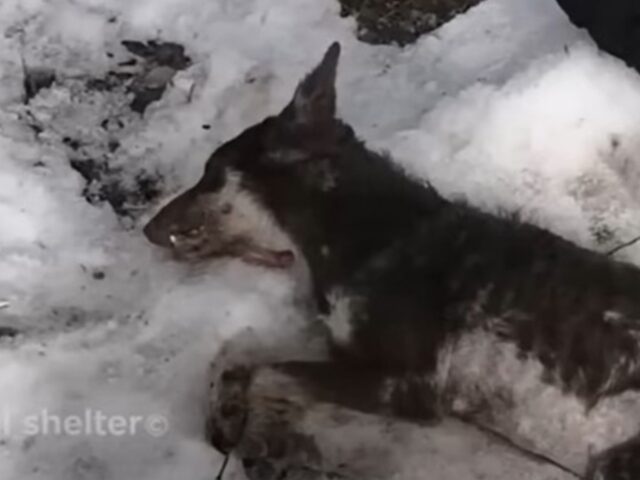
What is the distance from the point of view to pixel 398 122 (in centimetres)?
648

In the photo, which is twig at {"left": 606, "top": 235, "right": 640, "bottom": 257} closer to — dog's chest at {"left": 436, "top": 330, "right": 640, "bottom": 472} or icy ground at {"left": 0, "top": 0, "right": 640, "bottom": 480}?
icy ground at {"left": 0, "top": 0, "right": 640, "bottom": 480}

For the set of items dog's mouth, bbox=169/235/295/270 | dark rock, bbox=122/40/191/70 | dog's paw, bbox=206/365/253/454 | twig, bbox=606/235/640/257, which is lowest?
dog's paw, bbox=206/365/253/454

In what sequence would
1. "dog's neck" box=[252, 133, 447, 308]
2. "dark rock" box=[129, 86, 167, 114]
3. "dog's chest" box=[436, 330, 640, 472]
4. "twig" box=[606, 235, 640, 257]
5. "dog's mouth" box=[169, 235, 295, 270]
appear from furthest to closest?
"dark rock" box=[129, 86, 167, 114]
"twig" box=[606, 235, 640, 257]
"dog's mouth" box=[169, 235, 295, 270]
"dog's neck" box=[252, 133, 447, 308]
"dog's chest" box=[436, 330, 640, 472]

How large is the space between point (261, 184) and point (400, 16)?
53.1 inches

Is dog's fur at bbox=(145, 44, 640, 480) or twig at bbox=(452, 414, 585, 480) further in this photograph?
twig at bbox=(452, 414, 585, 480)

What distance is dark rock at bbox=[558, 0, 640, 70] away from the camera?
20.5 feet

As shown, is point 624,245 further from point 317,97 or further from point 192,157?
point 192,157

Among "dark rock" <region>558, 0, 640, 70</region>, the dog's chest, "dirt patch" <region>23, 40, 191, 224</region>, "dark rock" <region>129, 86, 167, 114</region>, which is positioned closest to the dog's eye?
"dirt patch" <region>23, 40, 191, 224</region>

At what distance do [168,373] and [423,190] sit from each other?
1.03 m

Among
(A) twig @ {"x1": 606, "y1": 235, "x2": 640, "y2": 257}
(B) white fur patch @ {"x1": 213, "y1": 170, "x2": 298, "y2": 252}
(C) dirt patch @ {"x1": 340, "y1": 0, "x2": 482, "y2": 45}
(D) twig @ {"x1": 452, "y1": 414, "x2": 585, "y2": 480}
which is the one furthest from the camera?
(C) dirt patch @ {"x1": 340, "y1": 0, "x2": 482, "y2": 45}

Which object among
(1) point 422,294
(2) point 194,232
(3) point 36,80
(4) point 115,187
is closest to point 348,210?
(1) point 422,294

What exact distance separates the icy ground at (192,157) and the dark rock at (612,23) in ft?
0.31

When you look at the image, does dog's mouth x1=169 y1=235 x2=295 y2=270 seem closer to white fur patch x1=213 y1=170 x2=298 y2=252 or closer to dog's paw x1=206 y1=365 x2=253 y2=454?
white fur patch x1=213 y1=170 x2=298 y2=252

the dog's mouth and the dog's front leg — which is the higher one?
the dog's mouth
